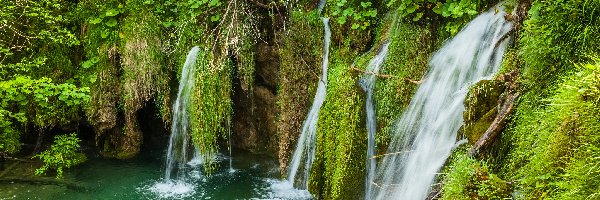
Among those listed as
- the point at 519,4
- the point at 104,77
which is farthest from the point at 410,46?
the point at 104,77

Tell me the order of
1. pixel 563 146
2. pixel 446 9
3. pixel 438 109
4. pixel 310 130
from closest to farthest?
pixel 563 146
pixel 438 109
pixel 446 9
pixel 310 130

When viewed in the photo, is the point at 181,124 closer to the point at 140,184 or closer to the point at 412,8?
the point at 140,184

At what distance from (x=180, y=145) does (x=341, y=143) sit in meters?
3.84

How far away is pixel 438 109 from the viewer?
4.29 meters

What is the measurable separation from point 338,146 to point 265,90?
2901 mm

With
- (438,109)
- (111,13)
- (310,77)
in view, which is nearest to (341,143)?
(438,109)

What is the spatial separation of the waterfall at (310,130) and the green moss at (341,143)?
0.45m

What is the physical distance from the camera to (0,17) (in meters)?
6.77

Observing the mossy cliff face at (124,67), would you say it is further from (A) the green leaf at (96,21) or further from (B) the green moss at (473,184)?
(B) the green moss at (473,184)

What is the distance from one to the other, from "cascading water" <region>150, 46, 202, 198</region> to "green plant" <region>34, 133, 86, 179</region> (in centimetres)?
165

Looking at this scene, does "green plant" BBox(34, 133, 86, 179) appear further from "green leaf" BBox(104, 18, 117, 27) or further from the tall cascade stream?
the tall cascade stream

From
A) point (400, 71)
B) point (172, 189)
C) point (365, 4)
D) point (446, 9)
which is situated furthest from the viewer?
point (172, 189)

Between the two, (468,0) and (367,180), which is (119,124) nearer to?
(367,180)

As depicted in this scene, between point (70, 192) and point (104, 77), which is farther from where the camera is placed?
point (104, 77)
